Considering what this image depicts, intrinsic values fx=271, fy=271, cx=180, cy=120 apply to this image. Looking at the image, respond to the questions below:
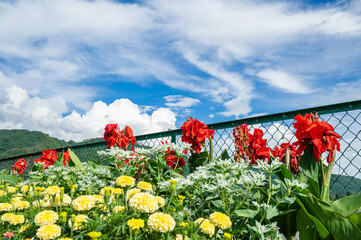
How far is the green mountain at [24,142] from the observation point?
59.3 metres

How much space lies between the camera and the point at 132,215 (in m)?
1.08

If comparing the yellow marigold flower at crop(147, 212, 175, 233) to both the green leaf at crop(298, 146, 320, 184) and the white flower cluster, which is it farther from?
the green leaf at crop(298, 146, 320, 184)

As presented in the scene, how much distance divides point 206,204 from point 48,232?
36.6 inches

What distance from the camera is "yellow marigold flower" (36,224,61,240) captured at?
107 centimetres

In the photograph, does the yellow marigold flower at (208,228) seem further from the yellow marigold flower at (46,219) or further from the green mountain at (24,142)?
the green mountain at (24,142)

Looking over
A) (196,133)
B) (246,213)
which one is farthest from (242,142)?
(246,213)

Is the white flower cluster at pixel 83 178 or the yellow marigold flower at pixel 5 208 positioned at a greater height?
the white flower cluster at pixel 83 178

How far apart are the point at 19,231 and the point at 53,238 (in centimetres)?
47

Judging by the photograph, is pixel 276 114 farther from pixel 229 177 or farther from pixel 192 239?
pixel 192 239

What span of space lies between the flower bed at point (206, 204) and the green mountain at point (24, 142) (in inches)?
2381

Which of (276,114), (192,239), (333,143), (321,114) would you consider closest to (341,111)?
(321,114)

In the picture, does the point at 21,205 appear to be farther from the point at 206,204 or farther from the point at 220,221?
the point at 220,221

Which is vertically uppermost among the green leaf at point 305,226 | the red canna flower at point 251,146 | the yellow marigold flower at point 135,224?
the red canna flower at point 251,146

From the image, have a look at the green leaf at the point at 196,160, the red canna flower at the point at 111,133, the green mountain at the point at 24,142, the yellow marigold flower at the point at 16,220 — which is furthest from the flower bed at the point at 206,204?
the green mountain at the point at 24,142
